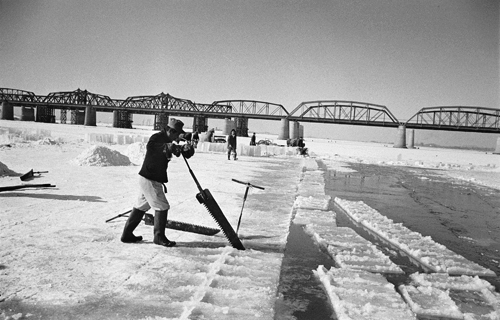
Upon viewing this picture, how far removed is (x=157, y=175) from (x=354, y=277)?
2584mm

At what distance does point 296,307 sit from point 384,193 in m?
9.55

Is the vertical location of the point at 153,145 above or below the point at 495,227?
above

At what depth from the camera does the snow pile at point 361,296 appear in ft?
9.93

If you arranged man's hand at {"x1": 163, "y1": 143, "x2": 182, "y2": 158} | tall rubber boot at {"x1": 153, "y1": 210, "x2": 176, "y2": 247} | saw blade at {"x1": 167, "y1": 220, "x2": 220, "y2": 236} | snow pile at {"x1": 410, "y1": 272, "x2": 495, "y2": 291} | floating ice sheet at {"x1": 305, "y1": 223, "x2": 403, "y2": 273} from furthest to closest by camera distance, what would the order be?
saw blade at {"x1": 167, "y1": 220, "x2": 220, "y2": 236} → tall rubber boot at {"x1": 153, "y1": 210, "x2": 176, "y2": 247} → floating ice sheet at {"x1": 305, "y1": 223, "x2": 403, "y2": 273} → man's hand at {"x1": 163, "y1": 143, "x2": 182, "y2": 158} → snow pile at {"x1": 410, "y1": 272, "x2": 495, "y2": 291}

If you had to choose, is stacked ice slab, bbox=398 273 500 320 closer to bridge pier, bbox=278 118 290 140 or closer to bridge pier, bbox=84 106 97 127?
bridge pier, bbox=278 118 290 140

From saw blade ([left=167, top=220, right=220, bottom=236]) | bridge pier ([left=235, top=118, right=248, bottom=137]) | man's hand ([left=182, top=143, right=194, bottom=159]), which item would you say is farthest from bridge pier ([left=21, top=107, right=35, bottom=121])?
man's hand ([left=182, top=143, right=194, bottom=159])

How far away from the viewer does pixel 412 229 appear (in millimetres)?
6758

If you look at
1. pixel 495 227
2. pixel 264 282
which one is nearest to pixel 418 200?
pixel 495 227

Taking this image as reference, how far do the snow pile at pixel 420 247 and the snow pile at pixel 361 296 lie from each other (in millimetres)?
1180

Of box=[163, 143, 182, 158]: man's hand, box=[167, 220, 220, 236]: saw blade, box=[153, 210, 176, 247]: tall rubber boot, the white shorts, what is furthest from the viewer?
box=[167, 220, 220, 236]: saw blade

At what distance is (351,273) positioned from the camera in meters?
3.95

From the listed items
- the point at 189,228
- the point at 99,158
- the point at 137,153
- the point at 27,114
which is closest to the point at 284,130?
the point at 137,153

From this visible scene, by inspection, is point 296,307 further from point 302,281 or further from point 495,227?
point 495,227

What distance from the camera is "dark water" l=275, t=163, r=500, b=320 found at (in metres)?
3.51
